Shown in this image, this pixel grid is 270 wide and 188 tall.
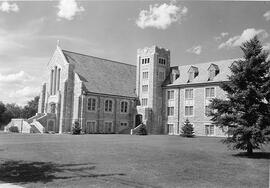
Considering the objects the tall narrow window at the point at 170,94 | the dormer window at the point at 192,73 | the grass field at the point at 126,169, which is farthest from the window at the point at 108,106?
the grass field at the point at 126,169

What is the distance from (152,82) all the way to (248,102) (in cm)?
3465

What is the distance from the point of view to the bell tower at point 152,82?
58031 mm

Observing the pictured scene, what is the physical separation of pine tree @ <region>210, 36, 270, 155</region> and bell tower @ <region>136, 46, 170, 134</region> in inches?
1298

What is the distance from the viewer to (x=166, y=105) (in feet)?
192

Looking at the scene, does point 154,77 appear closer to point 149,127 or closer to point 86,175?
point 149,127

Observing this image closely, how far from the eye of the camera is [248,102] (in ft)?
79.2

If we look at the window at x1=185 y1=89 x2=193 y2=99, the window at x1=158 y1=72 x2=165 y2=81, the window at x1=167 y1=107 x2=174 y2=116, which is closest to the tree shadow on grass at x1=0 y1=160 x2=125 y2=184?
the window at x1=185 y1=89 x2=193 y2=99

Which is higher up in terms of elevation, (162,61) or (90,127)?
(162,61)

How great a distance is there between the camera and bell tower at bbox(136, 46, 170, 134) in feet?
190

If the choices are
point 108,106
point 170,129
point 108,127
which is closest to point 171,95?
point 170,129

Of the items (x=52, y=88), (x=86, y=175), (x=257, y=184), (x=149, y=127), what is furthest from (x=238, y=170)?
(x=52, y=88)

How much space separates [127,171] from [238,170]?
641 centimetres

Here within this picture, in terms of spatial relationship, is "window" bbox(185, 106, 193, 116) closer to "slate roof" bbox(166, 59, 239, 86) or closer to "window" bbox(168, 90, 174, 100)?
"window" bbox(168, 90, 174, 100)

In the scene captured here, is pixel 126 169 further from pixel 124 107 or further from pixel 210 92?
pixel 124 107
